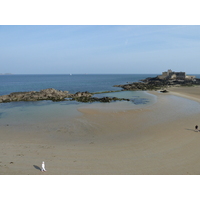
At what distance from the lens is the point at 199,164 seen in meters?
9.45

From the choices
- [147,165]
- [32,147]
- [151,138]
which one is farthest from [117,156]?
[32,147]

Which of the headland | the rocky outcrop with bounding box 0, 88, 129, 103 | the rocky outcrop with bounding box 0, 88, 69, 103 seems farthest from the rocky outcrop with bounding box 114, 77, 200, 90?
the headland

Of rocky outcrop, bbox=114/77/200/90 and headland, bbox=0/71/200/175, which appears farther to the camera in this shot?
rocky outcrop, bbox=114/77/200/90

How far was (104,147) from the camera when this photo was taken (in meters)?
11.9

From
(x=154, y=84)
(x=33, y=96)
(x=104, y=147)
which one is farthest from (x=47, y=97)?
(x=154, y=84)

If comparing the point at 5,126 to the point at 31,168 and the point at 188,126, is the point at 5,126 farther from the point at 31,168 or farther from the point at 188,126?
the point at 188,126

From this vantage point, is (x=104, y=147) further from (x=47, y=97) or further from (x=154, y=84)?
(x=154, y=84)

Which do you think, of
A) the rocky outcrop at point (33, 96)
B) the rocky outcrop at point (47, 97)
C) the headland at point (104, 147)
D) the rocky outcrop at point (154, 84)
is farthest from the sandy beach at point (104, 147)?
the rocky outcrop at point (154, 84)

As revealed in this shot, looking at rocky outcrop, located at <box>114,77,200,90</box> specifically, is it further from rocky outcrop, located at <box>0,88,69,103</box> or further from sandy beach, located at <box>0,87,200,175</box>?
sandy beach, located at <box>0,87,200,175</box>

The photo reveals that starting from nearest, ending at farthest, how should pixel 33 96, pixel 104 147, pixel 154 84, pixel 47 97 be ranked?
pixel 104 147
pixel 33 96
pixel 47 97
pixel 154 84

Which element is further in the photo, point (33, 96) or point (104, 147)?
point (33, 96)

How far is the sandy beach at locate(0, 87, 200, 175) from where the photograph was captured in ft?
30.1

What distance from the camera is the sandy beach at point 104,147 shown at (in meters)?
9.19

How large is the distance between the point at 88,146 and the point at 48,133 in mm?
4649
